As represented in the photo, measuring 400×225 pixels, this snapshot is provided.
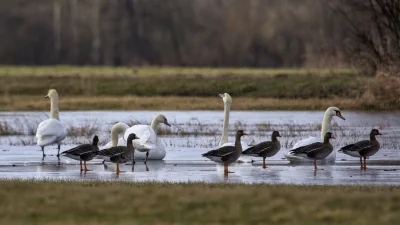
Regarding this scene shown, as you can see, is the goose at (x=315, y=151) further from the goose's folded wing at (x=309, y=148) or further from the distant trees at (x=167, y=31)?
the distant trees at (x=167, y=31)

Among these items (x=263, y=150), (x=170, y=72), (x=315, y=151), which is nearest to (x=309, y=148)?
(x=315, y=151)

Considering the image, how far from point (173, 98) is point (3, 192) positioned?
105 feet

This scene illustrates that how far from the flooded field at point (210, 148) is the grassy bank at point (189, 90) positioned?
3295mm

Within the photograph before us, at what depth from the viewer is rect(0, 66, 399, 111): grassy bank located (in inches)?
1599

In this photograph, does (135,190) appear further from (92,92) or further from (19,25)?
(19,25)

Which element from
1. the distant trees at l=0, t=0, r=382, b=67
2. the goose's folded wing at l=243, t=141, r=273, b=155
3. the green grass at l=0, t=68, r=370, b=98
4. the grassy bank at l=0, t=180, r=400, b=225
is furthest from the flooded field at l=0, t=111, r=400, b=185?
the distant trees at l=0, t=0, r=382, b=67

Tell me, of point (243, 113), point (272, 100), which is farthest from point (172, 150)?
point (272, 100)

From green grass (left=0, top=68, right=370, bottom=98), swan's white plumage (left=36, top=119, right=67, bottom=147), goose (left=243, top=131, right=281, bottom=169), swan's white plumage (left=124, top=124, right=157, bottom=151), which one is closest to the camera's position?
goose (left=243, top=131, right=281, bottom=169)

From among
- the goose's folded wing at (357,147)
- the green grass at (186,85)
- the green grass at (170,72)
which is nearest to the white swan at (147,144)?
the goose's folded wing at (357,147)

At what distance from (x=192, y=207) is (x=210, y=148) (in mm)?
11398

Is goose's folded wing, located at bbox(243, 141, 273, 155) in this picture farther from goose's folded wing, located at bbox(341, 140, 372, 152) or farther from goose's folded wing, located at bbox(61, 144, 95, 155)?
goose's folded wing, located at bbox(61, 144, 95, 155)

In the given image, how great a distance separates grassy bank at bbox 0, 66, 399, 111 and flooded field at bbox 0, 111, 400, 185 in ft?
10.8

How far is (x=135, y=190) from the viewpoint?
12.5 meters

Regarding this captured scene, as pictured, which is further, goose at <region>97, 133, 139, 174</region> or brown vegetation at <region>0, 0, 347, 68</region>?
brown vegetation at <region>0, 0, 347, 68</region>
